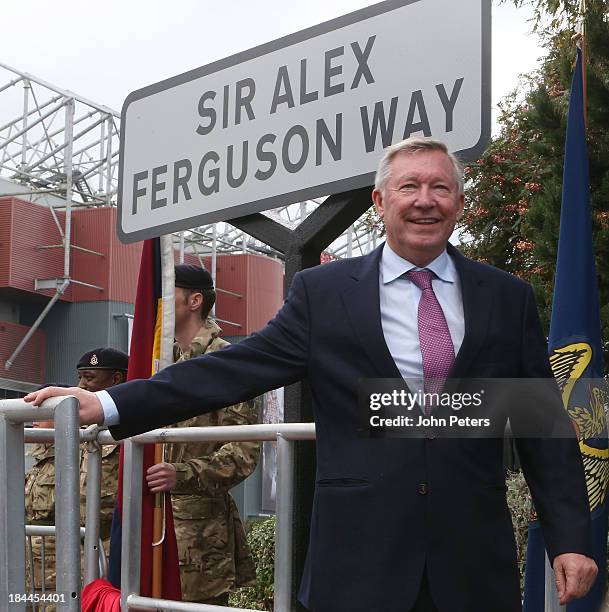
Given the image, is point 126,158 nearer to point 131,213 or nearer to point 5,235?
point 131,213

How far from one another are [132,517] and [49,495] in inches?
64.3

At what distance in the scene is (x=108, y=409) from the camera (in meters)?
2.66

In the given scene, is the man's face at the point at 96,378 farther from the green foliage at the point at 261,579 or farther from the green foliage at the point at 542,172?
the green foliage at the point at 261,579

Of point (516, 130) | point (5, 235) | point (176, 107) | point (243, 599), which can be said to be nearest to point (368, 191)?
point (176, 107)

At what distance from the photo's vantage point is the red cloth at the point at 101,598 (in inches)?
162

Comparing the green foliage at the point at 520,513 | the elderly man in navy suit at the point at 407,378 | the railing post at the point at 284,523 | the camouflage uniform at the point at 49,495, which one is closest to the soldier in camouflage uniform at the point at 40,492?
the camouflage uniform at the point at 49,495

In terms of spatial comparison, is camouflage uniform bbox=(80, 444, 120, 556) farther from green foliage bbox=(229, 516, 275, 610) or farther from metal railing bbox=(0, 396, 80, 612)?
green foliage bbox=(229, 516, 275, 610)

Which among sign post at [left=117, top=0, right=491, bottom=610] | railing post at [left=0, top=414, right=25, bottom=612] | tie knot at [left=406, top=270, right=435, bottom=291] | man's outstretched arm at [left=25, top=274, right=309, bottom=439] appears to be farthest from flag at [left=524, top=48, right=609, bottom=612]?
railing post at [left=0, top=414, right=25, bottom=612]

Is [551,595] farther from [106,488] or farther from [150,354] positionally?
[106,488]

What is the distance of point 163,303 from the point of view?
4.54 m

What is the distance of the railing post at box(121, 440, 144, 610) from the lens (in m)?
4.15

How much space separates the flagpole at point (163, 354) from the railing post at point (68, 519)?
1757mm

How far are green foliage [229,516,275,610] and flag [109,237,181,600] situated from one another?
5804 millimetres

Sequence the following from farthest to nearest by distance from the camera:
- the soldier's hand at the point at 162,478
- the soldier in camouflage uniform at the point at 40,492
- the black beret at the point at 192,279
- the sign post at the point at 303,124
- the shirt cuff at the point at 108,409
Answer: the soldier in camouflage uniform at the point at 40,492, the black beret at the point at 192,279, the soldier's hand at the point at 162,478, the sign post at the point at 303,124, the shirt cuff at the point at 108,409
